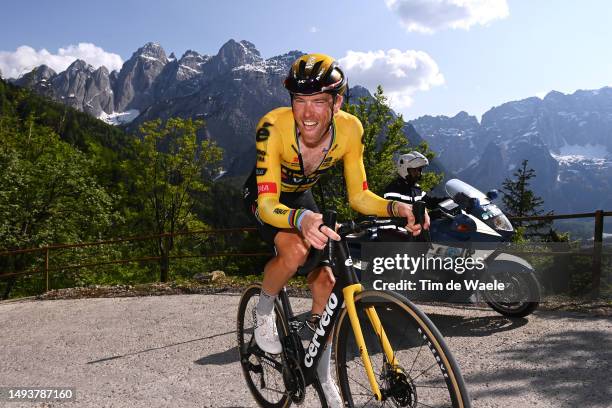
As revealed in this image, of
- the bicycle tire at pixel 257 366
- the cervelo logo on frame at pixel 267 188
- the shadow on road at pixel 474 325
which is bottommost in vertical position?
the shadow on road at pixel 474 325

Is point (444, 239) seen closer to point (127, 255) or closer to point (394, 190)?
point (394, 190)

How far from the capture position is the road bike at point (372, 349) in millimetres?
2131

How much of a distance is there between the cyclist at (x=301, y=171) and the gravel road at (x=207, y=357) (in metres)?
1.32

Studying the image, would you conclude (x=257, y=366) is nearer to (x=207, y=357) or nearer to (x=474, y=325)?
(x=207, y=357)

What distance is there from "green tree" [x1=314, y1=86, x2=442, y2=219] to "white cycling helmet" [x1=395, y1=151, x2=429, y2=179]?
16.1m

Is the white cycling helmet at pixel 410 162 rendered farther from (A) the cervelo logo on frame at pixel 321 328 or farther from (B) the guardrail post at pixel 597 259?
(A) the cervelo logo on frame at pixel 321 328

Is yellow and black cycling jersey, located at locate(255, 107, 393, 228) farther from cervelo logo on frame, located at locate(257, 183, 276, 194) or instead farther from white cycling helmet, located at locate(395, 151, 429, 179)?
white cycling helmet, located at locate(395, 151, 429, 179)

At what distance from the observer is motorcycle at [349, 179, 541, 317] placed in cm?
560

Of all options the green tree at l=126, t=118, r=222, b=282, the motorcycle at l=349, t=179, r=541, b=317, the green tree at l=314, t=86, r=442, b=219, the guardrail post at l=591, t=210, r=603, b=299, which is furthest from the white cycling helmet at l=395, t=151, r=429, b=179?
the green tree at l=126, t=118, r=222, b=282

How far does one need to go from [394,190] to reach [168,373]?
4154mm

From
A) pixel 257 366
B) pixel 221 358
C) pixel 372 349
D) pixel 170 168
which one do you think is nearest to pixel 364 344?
pixel 372 349

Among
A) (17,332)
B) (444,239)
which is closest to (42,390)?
(17,332)

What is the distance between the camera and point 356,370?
270 cm

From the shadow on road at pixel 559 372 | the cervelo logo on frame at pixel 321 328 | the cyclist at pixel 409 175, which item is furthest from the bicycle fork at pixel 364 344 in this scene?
the cyclist at pixel 409 175
